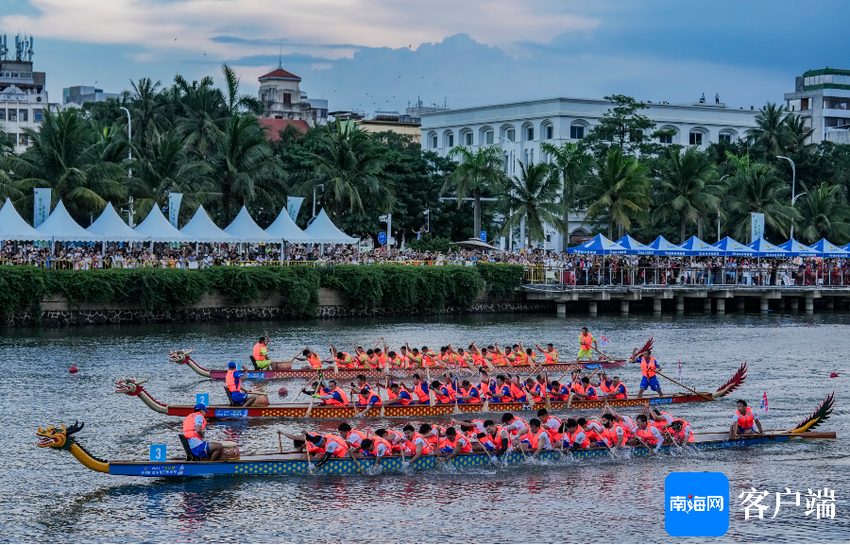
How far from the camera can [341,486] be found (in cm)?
2108

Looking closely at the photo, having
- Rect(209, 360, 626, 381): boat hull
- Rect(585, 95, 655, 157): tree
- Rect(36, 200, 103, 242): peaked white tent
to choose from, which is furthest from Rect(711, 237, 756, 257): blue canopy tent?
Rect(36, 200, 103, 242): peaked white tent

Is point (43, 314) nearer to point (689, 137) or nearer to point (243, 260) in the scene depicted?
point (243, 260)

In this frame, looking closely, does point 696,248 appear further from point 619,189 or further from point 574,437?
point 574,437

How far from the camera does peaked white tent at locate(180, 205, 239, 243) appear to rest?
163 ft

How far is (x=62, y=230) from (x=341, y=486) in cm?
2973

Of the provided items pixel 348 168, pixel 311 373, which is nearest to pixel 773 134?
pixel 348 168

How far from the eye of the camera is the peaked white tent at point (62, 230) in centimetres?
4559

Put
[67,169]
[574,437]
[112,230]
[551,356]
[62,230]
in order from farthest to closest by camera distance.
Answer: [67,169], [112,230], [62,230], [551,356], [574,437]

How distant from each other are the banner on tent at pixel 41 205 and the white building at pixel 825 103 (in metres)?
97.0

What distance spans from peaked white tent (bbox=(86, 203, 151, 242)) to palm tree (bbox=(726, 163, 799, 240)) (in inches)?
1735

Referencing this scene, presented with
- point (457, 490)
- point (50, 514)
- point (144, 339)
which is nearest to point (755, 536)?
point (457, 490)

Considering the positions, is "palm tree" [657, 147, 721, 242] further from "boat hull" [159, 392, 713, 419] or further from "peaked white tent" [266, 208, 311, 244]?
"boat hull" [159, 392, 713, 419]

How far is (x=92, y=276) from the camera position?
4609cm

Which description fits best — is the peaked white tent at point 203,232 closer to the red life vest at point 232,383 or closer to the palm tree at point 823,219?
the red life vest at point 232,383
